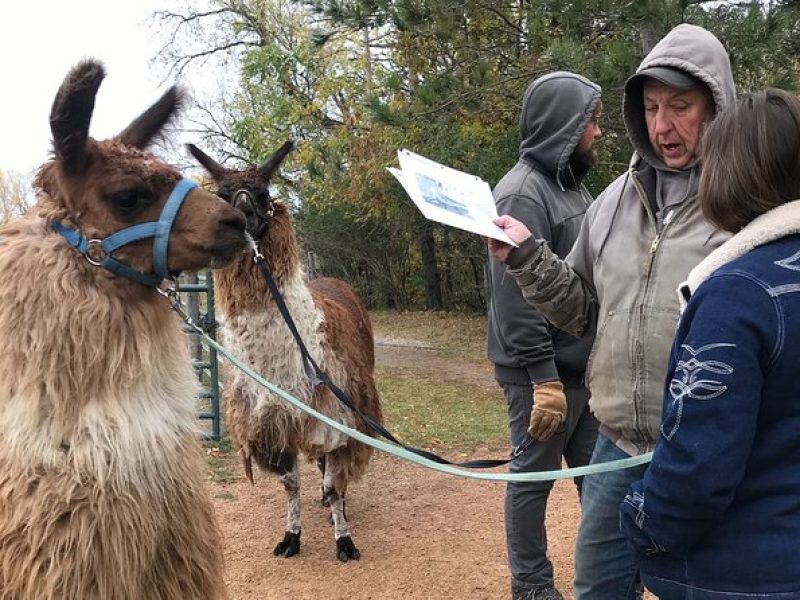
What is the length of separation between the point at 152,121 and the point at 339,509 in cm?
282

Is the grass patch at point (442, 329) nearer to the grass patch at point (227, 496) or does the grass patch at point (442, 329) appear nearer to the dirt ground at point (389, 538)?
the dirt ground at point (389, 538)

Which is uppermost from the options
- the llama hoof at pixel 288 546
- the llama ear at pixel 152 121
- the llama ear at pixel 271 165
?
the llama ear at pixel 271 165

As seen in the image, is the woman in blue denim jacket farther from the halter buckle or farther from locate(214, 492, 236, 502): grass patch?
locate(214, 492, 236, 502): grass patch

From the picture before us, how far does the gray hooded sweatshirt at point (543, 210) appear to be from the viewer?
2969 mm

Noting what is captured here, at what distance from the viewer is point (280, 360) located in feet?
13.5

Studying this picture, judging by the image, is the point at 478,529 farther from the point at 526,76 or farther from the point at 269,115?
the point at 269,115

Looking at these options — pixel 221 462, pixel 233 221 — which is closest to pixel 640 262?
pixel 233 221

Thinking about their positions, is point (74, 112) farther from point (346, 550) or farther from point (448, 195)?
point (346, 550)

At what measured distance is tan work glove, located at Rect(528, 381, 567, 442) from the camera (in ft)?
9.43

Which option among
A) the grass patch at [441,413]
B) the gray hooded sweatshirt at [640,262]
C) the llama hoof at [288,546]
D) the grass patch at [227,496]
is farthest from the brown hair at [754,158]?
the grass patch at [441,413]

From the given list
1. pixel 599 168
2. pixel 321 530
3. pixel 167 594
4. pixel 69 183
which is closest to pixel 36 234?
pixel 69 183

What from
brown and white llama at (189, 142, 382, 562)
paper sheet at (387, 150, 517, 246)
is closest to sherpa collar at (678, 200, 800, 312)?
paper sheet at (387, 150, 517, 246)

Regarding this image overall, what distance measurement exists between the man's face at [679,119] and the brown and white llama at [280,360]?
8.00ft

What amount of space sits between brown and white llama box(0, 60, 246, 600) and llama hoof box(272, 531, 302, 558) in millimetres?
2330
